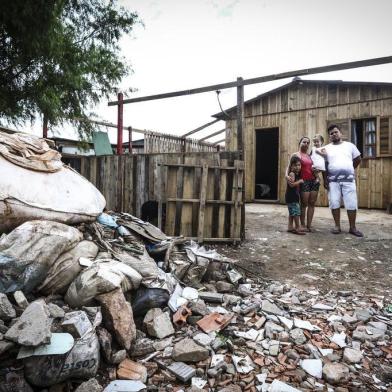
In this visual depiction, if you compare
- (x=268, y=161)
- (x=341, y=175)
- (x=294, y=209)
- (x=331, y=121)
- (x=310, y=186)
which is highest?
(x=331, y=121)

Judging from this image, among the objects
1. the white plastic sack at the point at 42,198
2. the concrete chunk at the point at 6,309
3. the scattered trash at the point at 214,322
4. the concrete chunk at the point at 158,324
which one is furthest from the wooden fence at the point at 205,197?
the concrete chunk at the point at 6,309

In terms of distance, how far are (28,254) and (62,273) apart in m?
0.33

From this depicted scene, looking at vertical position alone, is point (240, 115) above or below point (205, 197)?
above

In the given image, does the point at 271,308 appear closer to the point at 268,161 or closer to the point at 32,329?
the point at 32,329

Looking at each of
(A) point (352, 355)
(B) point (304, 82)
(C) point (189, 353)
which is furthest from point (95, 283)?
(B) point (304, 82)

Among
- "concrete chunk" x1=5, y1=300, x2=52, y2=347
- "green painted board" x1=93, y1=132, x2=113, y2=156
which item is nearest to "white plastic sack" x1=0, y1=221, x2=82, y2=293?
"concrete chunk" x1=5, y1=300, x2=52, y2=347

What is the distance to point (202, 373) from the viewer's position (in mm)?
2113

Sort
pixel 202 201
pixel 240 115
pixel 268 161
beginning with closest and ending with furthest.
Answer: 1. pixel 202 201
2. pixel 240 115
3. pixel 268 161

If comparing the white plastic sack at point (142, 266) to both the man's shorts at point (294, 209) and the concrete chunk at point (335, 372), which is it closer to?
the concrete chunk at point (335, 372)

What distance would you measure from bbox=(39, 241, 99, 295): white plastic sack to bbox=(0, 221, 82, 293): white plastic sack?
5 centimetres

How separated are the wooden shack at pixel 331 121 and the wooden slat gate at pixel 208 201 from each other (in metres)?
5.33

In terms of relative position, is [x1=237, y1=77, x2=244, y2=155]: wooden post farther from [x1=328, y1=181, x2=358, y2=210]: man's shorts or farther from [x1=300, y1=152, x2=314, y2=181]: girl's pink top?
[x1=328, y1=181, x2=358, y2=210]: man's shorts

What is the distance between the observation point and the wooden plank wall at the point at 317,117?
27.9 ft

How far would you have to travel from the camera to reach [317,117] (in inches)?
370
